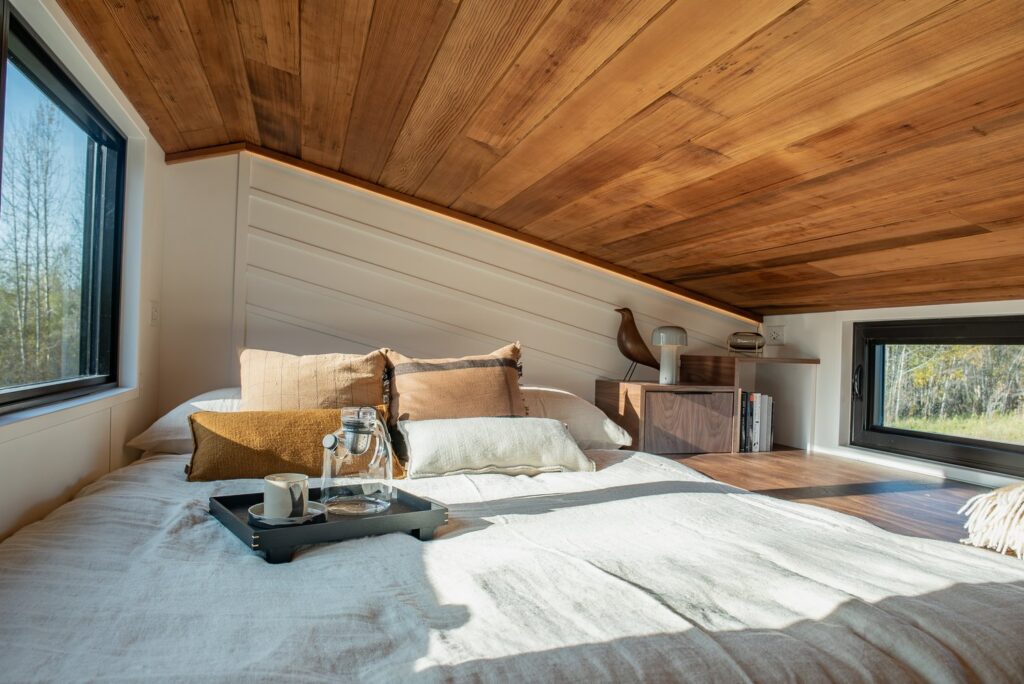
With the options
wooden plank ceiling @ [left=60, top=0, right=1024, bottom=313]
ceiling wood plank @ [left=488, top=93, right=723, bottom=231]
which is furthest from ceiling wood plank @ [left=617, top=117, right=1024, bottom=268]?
ceiling wood plank @ [left=488, top=93, right=723, bottom=231]

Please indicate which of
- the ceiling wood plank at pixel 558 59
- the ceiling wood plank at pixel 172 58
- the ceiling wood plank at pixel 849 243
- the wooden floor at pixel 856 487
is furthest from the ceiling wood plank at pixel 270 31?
the wooden floor at pixel 856 487

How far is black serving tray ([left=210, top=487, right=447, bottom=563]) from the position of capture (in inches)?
46.6

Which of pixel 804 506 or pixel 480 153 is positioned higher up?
pixel 480 153

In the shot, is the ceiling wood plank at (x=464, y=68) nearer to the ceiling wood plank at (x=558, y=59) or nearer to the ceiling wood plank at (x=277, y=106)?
the ceiling wood plank at (x=558, y=59)

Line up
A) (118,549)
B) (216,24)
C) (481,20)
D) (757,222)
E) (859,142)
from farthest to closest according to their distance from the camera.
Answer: (757,222) < (216,24) < (859,142) < (481,20) < (118,549)

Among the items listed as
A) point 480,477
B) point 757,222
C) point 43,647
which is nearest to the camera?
point 43,647

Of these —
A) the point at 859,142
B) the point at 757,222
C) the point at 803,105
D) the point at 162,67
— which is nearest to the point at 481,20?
the point at 803,105

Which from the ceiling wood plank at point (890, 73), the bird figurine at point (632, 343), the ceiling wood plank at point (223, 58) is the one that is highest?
the ceiling wood plank at point (223, 58)

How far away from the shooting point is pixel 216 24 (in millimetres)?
1795

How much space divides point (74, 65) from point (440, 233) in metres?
1.62

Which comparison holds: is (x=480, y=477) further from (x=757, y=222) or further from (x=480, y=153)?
(x=757, y=222)

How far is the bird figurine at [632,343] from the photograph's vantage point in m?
3.40

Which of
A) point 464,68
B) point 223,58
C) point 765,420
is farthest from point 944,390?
point 223,58

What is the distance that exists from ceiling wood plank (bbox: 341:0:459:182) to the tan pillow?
2.68 ft
